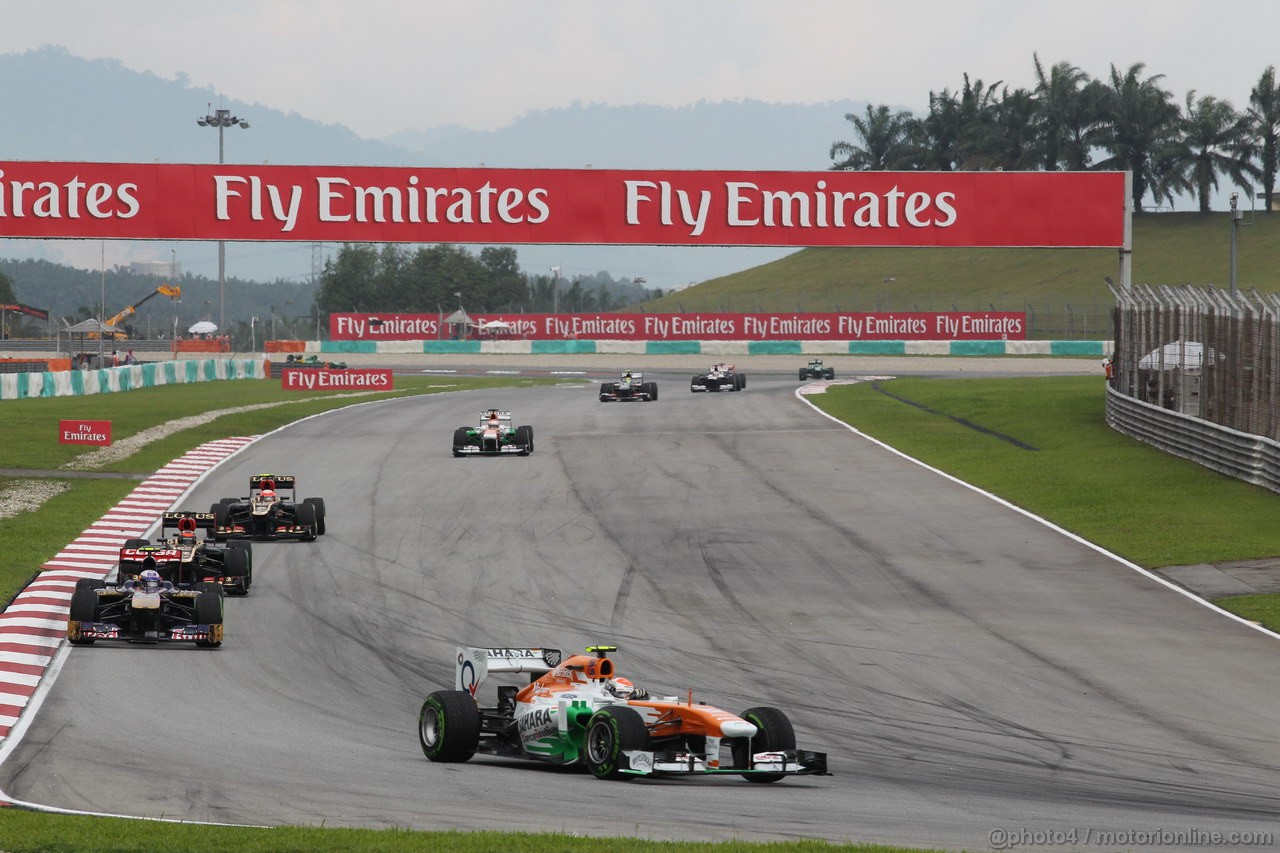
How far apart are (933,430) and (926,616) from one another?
22256mm

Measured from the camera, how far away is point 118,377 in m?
58.9

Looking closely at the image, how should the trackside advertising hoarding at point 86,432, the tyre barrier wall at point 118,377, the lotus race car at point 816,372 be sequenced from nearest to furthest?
the trackside advertising hoarding at point 86,432, the tyre barrier wall at point 118,377, the lotus race car at point 816,372

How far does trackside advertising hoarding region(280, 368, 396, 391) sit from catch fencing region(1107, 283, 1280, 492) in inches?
1334

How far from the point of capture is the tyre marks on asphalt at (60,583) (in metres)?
15.3

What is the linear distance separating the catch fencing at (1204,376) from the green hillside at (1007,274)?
67.9 meters

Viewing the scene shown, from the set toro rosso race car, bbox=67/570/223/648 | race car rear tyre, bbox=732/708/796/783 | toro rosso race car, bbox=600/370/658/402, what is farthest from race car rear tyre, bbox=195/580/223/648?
toro rosso race car, bbox=600/370/658/402

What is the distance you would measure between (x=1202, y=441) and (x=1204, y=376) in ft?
4.09

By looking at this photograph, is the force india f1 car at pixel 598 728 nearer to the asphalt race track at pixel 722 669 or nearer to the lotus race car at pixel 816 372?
the asphalt race track at pixel 722 669

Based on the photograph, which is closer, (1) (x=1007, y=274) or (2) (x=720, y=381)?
(2) (x=720, y=381)

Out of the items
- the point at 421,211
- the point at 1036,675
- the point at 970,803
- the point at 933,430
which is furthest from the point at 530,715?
the point at 933,430

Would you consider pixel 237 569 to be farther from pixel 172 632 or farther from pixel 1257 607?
pixel 1257 607

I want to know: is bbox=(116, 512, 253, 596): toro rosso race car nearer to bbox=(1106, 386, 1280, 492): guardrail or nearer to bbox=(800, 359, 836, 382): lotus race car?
bbox=(1106, 386, 1280, 492): guardrail

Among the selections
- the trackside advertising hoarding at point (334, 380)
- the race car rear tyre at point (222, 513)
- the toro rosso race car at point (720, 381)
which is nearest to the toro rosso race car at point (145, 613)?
the race car rear tyre at point (222, 513)

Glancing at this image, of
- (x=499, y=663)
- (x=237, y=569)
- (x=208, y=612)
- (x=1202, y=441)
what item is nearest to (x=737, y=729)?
(x=499, y=663)
